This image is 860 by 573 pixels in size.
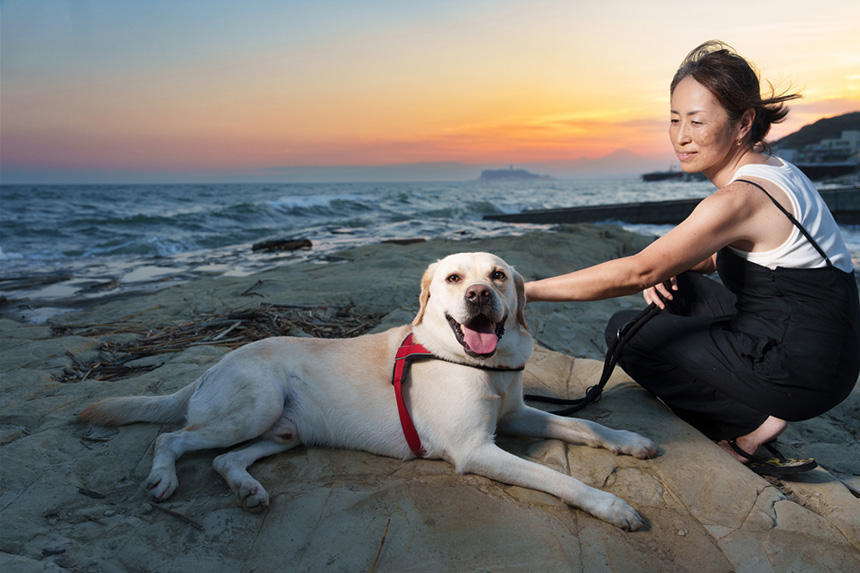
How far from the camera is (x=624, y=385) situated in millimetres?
3713

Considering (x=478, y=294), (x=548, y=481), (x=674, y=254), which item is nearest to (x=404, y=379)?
(x=478, y=294)

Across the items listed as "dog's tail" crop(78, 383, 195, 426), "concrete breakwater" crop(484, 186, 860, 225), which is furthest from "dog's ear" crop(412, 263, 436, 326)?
"concrete breakwater" crop(484, 186, 860, 225)

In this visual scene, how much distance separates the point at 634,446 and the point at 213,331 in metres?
4.02

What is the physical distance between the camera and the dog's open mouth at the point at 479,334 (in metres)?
2.76

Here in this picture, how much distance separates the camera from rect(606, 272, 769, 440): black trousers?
2.96 metres

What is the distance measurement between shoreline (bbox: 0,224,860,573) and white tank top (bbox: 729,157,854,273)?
1.11 meters

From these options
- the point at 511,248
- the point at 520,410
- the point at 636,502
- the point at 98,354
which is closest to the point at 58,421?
the point at 98,354

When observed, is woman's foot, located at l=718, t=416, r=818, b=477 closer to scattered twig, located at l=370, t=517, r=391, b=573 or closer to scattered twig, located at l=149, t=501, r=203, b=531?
scattered twig, located at l=370, t=517, r=391, b=573

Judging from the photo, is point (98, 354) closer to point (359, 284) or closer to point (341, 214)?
point (359, 284)

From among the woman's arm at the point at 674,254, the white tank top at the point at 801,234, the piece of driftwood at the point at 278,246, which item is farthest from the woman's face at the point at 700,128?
the piece of driftwood at the point at 278,246

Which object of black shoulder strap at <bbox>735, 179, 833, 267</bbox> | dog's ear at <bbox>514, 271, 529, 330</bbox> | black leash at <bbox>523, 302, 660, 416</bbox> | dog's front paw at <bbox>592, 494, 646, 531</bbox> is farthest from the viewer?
black leash at <bbox>523, 302, 660, 416</bbox>

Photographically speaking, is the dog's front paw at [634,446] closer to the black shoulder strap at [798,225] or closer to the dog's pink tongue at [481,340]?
the dog's pink tongue at [481,340]

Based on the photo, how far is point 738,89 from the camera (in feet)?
9.08

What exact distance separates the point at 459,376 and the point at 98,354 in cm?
359
